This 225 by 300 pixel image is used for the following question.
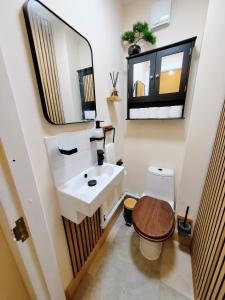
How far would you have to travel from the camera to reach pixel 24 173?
503 mm

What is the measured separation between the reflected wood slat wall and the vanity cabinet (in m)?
0.97

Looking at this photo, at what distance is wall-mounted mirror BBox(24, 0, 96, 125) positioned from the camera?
2.22 feet

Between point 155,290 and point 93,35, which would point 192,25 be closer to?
point 93,35

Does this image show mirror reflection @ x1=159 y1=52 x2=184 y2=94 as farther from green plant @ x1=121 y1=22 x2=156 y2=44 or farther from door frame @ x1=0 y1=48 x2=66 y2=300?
door frame @ x1=0 y1=48 x2=66 y2=300

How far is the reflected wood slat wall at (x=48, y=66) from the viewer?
680 millimetres

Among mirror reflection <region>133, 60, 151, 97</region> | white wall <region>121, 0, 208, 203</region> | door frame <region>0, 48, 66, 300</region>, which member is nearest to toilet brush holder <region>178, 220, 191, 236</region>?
white wall <region>121, 0, 208, 203</region>

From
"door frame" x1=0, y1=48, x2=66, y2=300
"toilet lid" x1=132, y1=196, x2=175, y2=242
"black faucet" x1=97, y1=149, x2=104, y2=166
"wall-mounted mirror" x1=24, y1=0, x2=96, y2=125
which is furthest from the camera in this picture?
"black faucet" x1=97, y1=149, x2=104, y2=166

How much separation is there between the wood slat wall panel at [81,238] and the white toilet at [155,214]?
0.41 metres

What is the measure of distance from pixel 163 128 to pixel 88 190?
3.65 feet

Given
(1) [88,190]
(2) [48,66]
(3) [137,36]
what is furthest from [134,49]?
(1) [88,190]

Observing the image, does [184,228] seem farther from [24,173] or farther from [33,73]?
[33,73]

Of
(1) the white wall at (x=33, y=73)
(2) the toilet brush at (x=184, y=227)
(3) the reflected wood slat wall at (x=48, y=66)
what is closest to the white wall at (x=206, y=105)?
(2) the toilet brush at (x=184, y=227)

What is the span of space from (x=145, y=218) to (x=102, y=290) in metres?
0.68

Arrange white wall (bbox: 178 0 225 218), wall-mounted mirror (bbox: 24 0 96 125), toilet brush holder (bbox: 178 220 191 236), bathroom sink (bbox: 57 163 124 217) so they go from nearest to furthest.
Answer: wall-mounted mirror (bbox: 24 0 96 125) → bathroom sink (bbox: 57 163 124 217) → white wall (bbox: 178 0 225 218) → toilet brush holder (bbox: 178 220 191 236)
